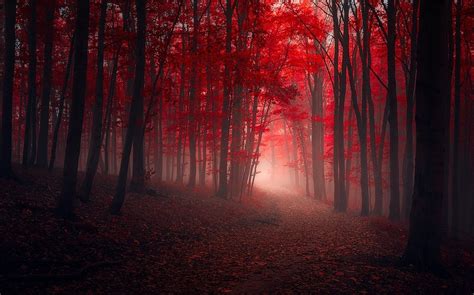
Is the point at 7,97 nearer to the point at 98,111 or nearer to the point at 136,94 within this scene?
the point at 98,111

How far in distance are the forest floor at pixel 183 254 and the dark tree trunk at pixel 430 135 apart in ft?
2.64

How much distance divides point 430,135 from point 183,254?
679 centimetres

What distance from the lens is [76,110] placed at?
9.02m

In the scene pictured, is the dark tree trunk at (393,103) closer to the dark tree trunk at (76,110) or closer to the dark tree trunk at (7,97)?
the dark tree trunk at (76,110)

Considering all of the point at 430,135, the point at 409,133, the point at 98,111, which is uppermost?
the point at 98,111

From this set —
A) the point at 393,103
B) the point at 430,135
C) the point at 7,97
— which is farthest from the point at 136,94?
the point at 393,103

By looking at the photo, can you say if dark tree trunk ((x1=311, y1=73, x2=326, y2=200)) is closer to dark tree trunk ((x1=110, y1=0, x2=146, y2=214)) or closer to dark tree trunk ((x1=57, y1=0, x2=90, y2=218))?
dark tree trunk ((x1=110, y1=0, x2=146, y2=214))

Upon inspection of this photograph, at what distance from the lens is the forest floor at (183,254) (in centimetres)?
602

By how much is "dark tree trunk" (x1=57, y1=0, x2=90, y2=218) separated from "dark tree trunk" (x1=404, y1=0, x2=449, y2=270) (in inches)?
346

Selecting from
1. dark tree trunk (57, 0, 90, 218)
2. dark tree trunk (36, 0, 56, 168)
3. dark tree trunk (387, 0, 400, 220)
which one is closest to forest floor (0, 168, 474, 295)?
dark tree trunk (57, 0, 90, 218)

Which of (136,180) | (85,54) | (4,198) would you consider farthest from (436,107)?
(136,180)

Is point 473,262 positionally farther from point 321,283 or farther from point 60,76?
point 60,76

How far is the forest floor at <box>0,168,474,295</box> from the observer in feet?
19.7

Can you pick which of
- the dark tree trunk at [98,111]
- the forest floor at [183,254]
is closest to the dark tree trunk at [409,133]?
the forest floor at [183,254]
